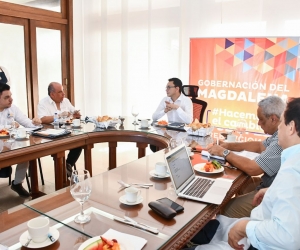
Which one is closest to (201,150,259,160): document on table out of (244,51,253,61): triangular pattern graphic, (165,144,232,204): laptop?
(165,144,232,204): laptop

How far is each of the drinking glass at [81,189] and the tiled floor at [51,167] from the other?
72.5 inches

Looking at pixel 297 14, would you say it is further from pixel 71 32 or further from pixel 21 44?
pixel 21 44

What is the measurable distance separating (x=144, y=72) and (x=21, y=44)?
77.5 inches

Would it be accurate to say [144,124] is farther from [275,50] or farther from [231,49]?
[275,50]

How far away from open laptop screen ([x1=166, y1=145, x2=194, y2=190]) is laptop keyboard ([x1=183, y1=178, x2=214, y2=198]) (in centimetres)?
5

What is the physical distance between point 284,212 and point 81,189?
745mm

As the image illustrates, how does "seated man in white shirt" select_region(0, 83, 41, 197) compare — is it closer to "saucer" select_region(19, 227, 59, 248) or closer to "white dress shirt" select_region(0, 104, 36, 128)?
"white dress shirt" select_region(0, 104, 36, 128)

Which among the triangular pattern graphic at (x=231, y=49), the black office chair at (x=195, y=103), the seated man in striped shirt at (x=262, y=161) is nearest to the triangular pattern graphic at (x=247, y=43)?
the triangular pattern graphic at (x=231, y=49)

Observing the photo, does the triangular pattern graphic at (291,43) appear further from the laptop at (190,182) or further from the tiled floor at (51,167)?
the laptop at (190,182)

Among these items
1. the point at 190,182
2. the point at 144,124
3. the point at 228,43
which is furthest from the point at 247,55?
the point at 190,182

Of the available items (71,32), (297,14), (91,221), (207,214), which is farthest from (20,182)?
(297,14)

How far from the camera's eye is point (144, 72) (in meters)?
4.85

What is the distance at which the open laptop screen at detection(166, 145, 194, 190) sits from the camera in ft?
4.59

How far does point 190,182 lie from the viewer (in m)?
1.53
